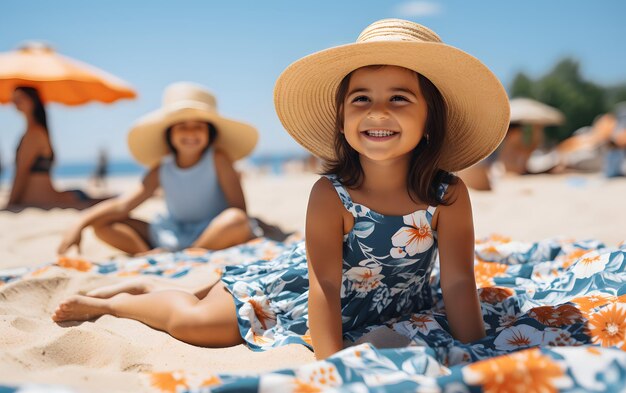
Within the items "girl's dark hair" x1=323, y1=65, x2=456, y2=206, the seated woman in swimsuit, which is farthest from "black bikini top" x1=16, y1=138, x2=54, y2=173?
"girl's dark hair" x1=323, y1=65, x2=456, y2=206

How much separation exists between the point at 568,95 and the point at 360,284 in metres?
32.8

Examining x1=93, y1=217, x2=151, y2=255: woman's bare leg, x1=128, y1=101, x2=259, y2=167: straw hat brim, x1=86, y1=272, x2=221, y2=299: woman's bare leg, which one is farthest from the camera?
x1=128, y1=101, x2=259, y2=167: straw hat brim

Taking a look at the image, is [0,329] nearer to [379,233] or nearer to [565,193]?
[379,233]

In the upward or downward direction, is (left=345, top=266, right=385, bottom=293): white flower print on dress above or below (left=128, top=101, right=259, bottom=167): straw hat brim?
below

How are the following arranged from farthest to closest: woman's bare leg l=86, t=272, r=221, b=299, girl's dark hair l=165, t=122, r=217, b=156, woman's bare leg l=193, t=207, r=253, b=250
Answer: girl's dark hair l=165, t=122, r=217, b=156 → woman's bare leg l=193, t=207, r=253, b=250 → woman's bare leg l=86, t=272, r=221, b=299

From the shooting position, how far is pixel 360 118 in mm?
1771

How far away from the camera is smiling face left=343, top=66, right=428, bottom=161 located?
1.75 m

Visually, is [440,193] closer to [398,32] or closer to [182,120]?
[398,32]

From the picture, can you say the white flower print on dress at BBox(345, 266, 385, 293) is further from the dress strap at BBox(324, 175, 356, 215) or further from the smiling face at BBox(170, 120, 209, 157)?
the smiling face at BBox(170, 120, 209, 157)

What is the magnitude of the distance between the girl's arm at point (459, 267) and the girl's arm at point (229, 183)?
2.31m

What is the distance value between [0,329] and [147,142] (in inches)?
104

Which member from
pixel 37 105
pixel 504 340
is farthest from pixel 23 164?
pixel 504 340

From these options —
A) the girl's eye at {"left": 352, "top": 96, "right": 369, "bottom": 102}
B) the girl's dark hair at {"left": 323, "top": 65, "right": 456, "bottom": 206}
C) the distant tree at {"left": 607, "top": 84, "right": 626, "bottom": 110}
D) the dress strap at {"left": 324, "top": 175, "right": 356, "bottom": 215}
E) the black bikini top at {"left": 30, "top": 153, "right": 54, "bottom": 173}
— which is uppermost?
the distant tree at {"left": 607, "top": 84, "right": 626, "bottom": 110}

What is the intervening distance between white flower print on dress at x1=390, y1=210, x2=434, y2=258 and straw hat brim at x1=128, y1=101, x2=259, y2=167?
98.7 inches
